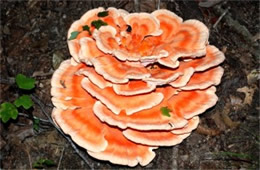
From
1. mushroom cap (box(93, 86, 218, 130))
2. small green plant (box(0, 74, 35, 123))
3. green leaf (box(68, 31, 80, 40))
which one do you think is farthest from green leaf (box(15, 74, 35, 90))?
mushroom cap (box(93, 86, 218, 130))

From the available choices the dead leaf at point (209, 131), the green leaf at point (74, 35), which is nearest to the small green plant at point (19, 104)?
the green leaf at point (74, 35)

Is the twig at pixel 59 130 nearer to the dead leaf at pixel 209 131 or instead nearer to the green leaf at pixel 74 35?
the green leaf at pixel 74 35

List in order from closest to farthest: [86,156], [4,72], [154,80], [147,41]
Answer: [154,80]
[147,41]
[86,156]
[4,72]

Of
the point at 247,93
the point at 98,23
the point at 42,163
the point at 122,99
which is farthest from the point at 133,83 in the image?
the point at 247,93

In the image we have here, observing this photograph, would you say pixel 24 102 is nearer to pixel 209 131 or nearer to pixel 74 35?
pixel 74 35

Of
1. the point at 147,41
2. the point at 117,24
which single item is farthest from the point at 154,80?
the point at 117,24

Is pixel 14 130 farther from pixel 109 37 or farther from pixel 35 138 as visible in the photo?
pixel 109 37
